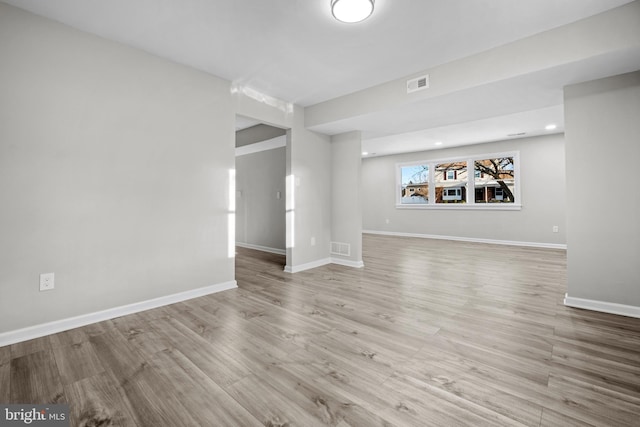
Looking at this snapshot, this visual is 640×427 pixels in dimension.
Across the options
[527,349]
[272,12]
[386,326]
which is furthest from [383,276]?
[272,12]

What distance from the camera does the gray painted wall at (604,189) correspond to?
2479mm

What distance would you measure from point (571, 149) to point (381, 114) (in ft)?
6.60

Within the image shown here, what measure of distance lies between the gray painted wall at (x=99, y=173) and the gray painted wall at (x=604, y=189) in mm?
3725

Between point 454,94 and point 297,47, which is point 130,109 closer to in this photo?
point 297,47

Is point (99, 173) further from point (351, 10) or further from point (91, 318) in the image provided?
point (351, 10)

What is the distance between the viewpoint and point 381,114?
143 inches

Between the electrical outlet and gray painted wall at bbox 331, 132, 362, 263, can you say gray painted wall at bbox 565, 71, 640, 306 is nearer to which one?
gray painted wall at bbox 331, 132, 362, 263

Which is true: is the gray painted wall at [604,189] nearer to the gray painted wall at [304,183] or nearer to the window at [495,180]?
the gray painted wall at [304,183]

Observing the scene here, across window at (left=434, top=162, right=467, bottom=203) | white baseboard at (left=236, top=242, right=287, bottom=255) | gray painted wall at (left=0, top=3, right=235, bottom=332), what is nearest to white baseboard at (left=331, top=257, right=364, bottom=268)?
white baseboard at (left=236, top=242, right=287, bottom=255)

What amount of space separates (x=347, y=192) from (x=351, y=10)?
9.24 feet

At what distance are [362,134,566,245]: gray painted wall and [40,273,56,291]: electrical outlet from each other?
24.9 ft

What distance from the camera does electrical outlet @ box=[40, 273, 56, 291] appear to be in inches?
86.0

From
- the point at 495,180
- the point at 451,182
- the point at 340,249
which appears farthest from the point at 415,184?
the point at 340,249

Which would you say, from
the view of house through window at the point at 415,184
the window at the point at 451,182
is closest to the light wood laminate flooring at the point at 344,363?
the window at the point at 451,182
